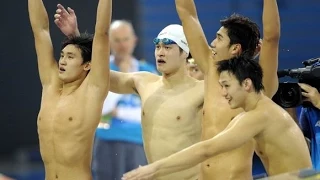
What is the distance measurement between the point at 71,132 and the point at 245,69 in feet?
3.81

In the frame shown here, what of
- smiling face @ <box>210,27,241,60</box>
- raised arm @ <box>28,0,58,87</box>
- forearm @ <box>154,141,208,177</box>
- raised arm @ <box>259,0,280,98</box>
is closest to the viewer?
forearm @ <box>154,141,208,177</box>

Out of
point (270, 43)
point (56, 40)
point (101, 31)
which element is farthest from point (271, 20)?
point (56, 40)

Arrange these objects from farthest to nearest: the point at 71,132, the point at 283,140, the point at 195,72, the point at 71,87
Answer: the point at 195,72, the point at 71,87, the point at 71,132, the point at 283,140

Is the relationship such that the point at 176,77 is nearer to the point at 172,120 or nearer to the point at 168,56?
the point at 168,56

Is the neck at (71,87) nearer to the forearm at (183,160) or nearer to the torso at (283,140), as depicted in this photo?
the forearm at (183,160)

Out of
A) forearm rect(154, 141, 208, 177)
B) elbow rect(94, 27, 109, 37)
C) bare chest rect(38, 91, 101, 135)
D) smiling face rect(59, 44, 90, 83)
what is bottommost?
forearm rect(154, 141, 208, 177)

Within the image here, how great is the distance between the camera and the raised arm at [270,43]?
5.59 m

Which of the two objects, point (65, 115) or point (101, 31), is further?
point (65, 115)

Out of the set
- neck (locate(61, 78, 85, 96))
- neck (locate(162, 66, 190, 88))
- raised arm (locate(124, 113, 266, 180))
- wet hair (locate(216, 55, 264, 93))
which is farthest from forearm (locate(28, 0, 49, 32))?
raised arm (locate(124, 113, 266, 180))

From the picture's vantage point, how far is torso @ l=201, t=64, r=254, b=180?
564cm

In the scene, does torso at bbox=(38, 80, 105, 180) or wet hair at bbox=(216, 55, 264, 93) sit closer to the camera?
wet hair at bbox=(216, 55, 264, 93)

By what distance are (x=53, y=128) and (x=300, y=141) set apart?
1.49m

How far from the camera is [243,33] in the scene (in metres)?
5.77

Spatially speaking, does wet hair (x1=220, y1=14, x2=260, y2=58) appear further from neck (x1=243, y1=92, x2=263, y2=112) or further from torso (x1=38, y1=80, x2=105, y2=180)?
torso (x1=38, y1=80, x2=105, y2=180)
